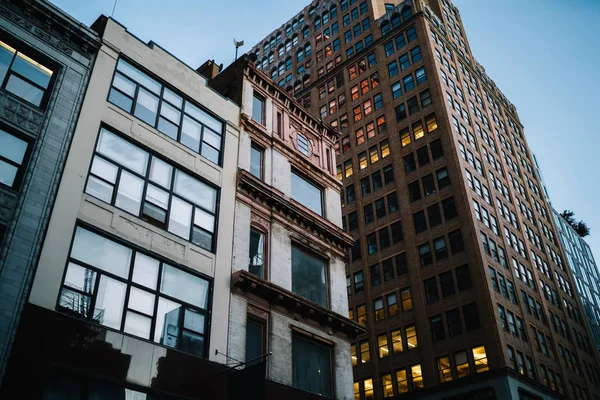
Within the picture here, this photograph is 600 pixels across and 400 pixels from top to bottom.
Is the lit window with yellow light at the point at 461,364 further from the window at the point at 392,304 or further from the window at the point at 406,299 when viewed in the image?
the window at the point at 392,304

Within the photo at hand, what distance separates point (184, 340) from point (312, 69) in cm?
7126

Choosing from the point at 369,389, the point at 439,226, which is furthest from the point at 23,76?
the point at 439,226

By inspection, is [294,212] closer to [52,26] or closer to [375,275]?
[52,26]

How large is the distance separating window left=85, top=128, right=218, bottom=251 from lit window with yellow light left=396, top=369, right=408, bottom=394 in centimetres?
3391

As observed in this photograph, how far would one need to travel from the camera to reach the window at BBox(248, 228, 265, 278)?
23.9 metres

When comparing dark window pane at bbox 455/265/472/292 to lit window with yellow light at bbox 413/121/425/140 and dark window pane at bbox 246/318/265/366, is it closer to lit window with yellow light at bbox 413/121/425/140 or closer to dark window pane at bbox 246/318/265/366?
lit window with yellow light at bbox 413/121/425/140

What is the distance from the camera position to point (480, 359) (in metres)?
46.4

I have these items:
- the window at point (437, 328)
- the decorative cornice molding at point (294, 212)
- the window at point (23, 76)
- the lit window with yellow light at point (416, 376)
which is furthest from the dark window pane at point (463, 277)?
the window at point (23, 76)

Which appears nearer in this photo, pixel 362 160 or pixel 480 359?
pixel 480 359

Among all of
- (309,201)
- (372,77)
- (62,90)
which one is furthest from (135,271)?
(372,77)

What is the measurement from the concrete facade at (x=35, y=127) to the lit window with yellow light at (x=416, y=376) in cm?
3929

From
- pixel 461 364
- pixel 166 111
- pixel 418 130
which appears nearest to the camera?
pixel 166 111

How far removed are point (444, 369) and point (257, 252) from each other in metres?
30.5

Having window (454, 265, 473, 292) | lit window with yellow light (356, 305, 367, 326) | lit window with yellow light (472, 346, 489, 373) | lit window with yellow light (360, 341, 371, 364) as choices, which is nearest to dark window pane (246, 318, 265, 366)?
lit window with yellow light (472, 346, 489, 373)
